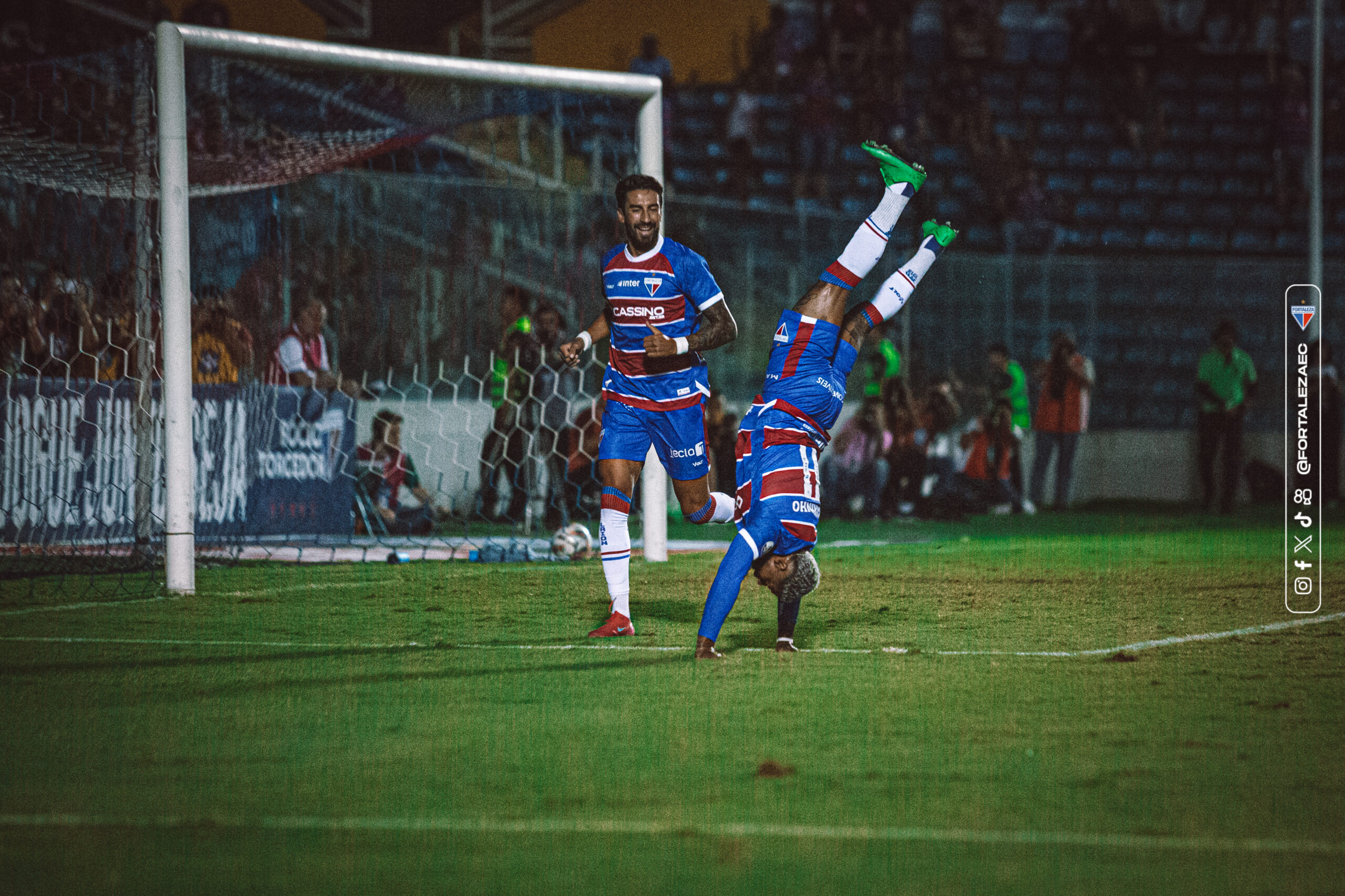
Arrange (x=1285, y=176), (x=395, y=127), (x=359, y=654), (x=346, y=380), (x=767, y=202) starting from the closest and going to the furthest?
(x=359, y=654) < (x=395, y=127) < (x=346, y=380) < (x=767, y=202) < (x=1285, y=176)

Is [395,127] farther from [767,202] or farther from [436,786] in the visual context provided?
[767,202]

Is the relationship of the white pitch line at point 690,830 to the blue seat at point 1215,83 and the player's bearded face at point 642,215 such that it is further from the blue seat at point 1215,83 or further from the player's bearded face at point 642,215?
the blue seat at point 1215,83

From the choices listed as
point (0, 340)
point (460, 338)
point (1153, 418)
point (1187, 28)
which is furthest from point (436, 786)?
point (1187, 28)

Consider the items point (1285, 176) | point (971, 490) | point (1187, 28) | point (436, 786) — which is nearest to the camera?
point (436, 786)

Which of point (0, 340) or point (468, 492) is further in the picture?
point (468, 492)

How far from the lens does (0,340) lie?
9.32 meters

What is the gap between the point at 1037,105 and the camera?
21.1 meters

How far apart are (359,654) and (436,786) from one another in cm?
219

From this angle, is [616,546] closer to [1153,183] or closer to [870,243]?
[870,243]

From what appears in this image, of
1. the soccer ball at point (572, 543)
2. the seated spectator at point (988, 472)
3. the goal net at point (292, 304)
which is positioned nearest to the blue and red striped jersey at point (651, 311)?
the goal net at point (292, 304)

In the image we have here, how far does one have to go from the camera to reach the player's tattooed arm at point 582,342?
623 centimetres

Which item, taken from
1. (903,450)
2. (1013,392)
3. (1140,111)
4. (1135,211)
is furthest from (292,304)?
(1140,111)

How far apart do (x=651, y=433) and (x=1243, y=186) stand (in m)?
16.1

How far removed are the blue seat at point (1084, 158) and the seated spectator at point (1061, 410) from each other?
5.37 metres
